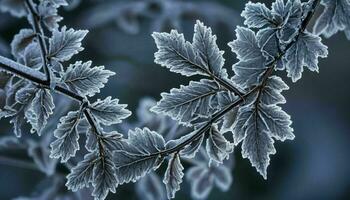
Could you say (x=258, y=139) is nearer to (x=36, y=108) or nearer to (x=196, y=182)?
(x=36, y=108)

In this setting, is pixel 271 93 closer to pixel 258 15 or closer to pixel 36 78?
pixel 258 15

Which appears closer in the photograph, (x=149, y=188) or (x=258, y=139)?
(x=258, y=139)

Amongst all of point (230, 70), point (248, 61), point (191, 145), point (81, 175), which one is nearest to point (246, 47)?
point (248, 61)

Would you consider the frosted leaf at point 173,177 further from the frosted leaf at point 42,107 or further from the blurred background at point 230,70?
the blurred background at point 230,70

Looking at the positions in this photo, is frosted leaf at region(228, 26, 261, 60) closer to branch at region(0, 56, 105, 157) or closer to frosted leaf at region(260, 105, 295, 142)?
frosted leaf at region(260, 105, 295, 142)

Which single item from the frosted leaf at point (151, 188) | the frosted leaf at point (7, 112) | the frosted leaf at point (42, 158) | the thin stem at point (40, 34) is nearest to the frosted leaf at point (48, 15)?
the thin stem at point (40, 34)

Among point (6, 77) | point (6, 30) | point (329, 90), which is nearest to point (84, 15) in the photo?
point (6, 30)

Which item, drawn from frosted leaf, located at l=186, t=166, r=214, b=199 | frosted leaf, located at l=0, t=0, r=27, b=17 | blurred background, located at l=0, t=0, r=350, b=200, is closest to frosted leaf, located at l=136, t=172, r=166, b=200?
frosted leaf, located at l=186, t=166, r=214, b=199
